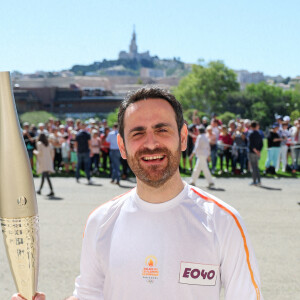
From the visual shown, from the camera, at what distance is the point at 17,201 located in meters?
1.83

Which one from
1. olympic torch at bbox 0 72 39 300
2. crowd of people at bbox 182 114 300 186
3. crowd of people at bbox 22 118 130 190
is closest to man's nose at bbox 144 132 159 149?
olympic torch at bbox 0 72 39 300

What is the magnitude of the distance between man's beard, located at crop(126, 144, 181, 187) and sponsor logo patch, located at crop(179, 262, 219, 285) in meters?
0.41

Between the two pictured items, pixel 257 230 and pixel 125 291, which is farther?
pixel 257 230

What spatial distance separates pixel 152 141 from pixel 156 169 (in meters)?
0.13

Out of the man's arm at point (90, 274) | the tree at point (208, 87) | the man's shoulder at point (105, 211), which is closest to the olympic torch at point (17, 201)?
the man's arm at point (90, 274)

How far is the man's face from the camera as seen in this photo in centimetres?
226

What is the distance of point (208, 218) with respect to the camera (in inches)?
89.1

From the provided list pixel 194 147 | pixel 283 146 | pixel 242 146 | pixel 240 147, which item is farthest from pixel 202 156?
pixel 283 146

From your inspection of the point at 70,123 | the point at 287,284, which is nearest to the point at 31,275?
the point at 287,284

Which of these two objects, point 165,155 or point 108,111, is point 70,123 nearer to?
point 165,155

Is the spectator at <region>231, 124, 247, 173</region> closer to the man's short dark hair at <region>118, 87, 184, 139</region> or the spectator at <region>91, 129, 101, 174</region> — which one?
the spectator at <region>91, 129, 101, 174</region>

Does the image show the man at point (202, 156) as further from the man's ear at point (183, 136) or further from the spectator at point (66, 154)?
the man's ear at point (183, 136)

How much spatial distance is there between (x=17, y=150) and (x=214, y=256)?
38.3 inches

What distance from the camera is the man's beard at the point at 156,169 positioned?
225 cm
